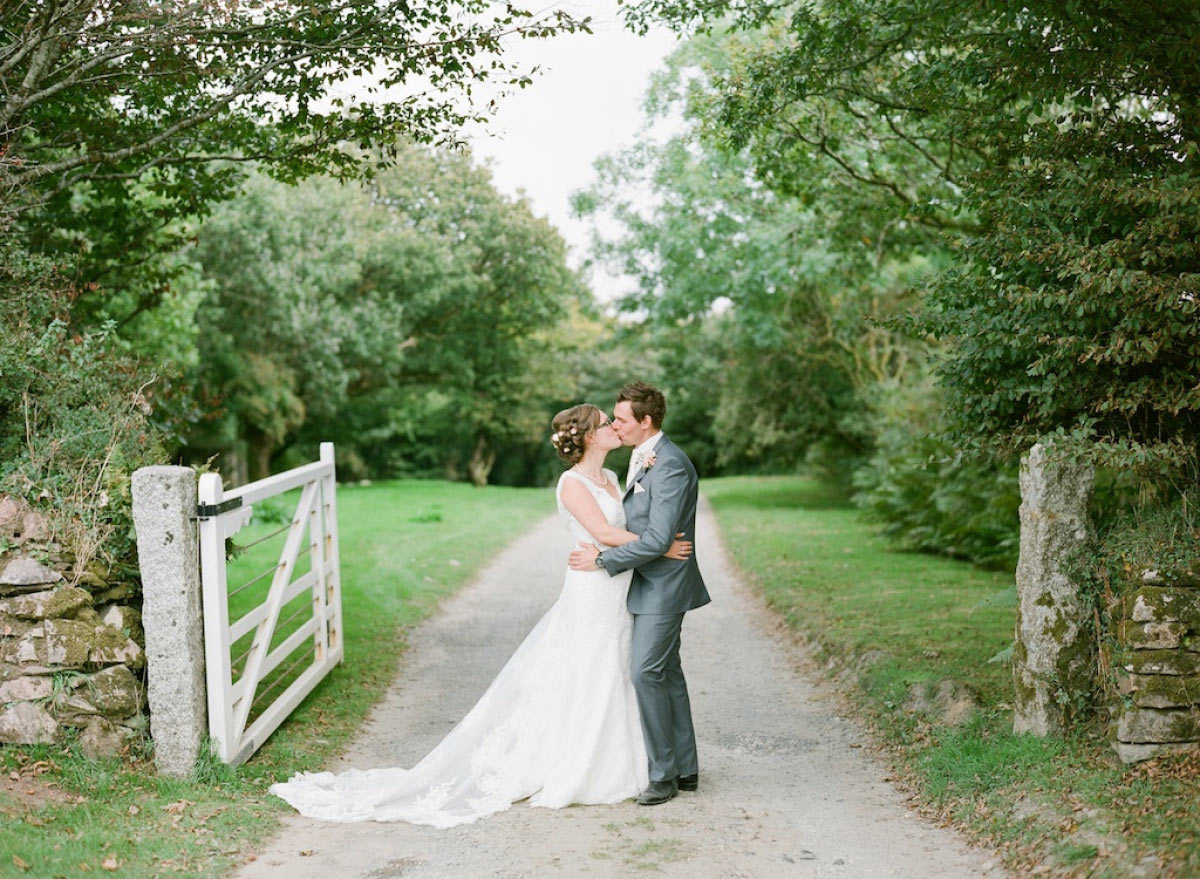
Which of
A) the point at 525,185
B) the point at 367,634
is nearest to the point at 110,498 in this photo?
the point at 367,634

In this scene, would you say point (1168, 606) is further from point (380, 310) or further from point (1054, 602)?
point (380, 310)

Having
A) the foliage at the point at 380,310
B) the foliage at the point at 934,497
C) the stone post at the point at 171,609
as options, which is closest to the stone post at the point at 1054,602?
the stone post at the point at 171,609

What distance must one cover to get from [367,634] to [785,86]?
6673mm

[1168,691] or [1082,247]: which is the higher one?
[1082,247]

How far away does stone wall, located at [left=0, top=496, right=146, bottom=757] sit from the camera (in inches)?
237

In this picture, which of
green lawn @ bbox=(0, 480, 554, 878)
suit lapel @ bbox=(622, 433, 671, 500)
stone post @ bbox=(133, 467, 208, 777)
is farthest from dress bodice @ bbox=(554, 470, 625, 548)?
green lawn @ bbox=(0, 480, 554, 878)

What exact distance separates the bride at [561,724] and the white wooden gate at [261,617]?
0.64m

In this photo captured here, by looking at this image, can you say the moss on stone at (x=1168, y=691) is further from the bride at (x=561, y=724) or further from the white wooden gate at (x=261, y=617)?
the white wooden gate at (x=261, y=617)

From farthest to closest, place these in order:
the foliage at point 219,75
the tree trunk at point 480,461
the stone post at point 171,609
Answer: the tree trunk at point 480,461
the foliage at point 219,75
the stone post at point 171,609

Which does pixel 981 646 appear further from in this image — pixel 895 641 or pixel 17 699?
pixel 17 699

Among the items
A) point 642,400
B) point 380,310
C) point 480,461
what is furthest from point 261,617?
point 480,461

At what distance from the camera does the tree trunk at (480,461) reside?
1725 inches

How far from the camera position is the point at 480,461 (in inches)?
1747

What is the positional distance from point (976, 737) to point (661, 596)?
2.23 metres
